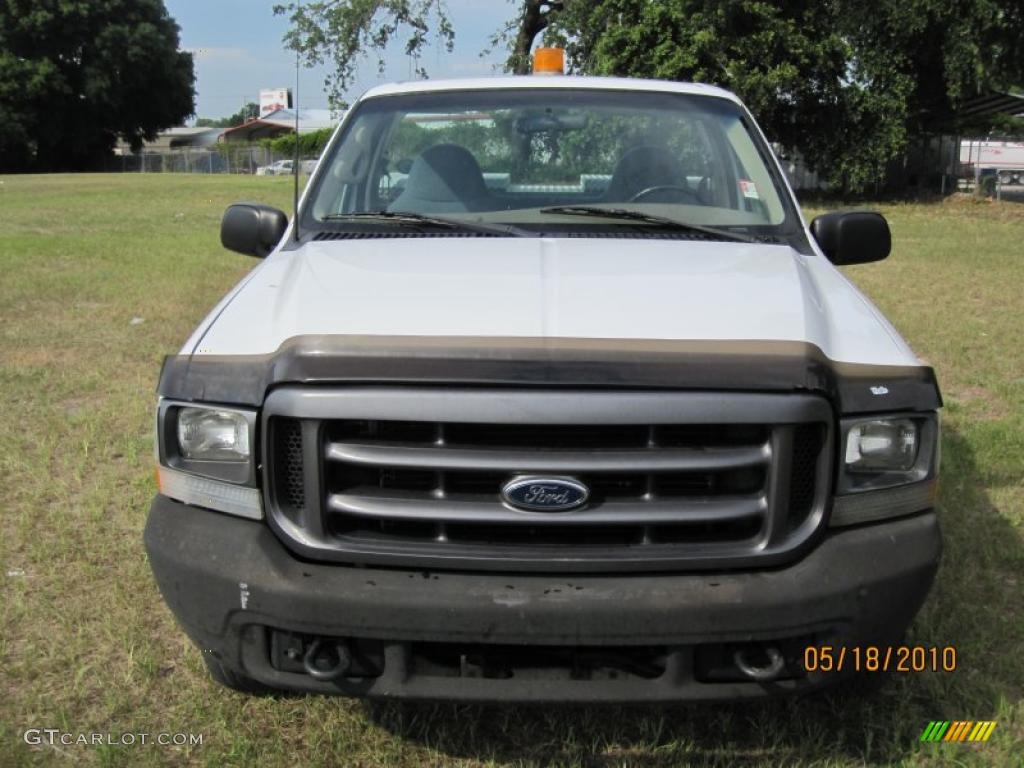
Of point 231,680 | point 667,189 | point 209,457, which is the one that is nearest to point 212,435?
point 209,457

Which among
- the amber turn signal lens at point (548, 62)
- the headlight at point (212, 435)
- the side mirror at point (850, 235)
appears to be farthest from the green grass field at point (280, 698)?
the amber turn signal lens at point (548, 62)

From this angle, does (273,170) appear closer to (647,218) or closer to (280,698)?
(647,218)

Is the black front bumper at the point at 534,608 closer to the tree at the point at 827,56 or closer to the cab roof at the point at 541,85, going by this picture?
the cab roof at the point at 541,85

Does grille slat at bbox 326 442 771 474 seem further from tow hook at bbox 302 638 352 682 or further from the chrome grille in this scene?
tow hook at bbox 302 638 352 682

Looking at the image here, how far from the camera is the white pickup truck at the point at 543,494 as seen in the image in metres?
2.20

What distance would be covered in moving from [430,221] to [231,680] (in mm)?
1563

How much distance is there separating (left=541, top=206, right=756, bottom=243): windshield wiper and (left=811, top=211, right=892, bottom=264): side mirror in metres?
0.45

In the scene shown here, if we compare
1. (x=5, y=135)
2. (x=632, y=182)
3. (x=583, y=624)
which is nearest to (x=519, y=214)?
(x=632, y=182)

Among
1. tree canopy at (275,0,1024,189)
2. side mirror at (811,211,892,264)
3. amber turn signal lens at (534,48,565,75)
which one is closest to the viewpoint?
side mirror at (811,211,892,264)

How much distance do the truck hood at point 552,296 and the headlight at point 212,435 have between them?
168 mm

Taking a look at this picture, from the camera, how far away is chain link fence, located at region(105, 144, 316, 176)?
53.4m

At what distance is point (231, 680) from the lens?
9.20ft
